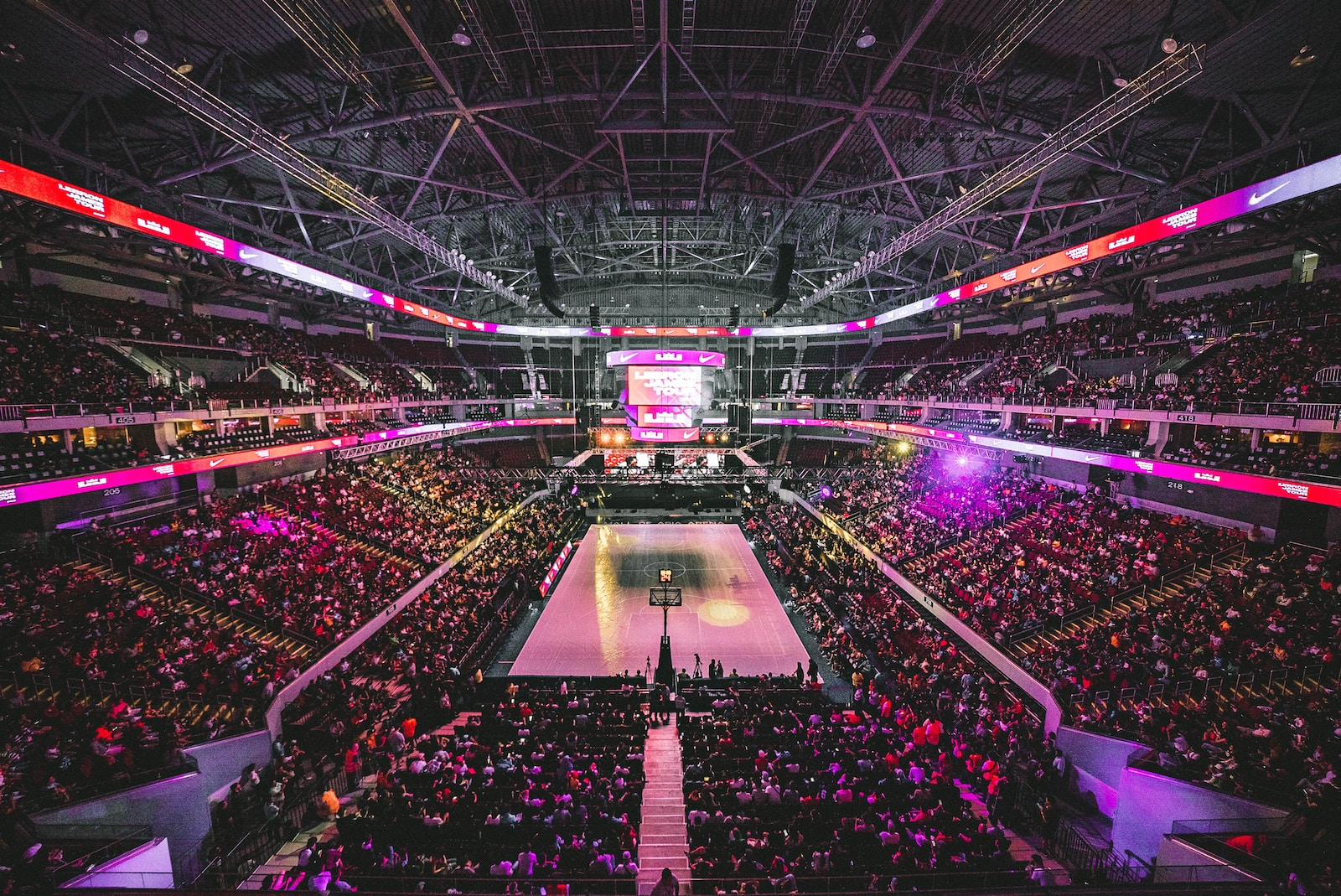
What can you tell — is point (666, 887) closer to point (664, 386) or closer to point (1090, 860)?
point (1090, 860)

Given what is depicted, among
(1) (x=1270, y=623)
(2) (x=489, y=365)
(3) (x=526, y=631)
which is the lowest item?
(3) (x=526, y=631)

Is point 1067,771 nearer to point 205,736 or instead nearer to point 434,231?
point 205,736

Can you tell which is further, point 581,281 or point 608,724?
point 581,281

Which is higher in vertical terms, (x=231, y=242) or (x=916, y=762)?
(x=231, y=242)

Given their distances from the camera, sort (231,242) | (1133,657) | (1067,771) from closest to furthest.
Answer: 1. (1067,771)
2. (1133,657)
3. (231,242)

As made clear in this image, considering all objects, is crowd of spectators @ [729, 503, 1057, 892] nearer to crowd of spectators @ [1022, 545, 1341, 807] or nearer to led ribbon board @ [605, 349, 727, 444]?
crowd of spectators @ [1022, 545, 1341, 807]

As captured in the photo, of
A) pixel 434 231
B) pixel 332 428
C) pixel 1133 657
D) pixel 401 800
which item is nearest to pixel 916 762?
pixel 1133 657

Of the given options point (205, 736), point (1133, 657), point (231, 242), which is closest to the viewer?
point (205, 736)
